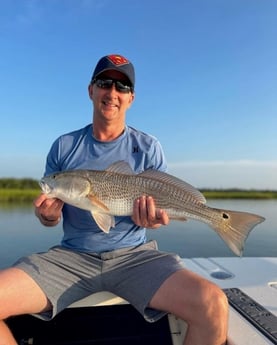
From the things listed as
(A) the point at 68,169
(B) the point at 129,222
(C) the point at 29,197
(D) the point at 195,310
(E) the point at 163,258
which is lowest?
(C) the point at 29,197

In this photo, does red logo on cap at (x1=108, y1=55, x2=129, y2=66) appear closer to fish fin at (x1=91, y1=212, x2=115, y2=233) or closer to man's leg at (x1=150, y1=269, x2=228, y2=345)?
fish fin at (x1=91, y1=212, x2=115, y2=233)

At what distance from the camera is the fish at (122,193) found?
2.89 m

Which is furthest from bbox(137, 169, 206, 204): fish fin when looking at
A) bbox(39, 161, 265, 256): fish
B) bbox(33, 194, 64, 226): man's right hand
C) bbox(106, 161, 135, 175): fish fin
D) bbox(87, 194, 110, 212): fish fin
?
bbox(33, 194, 64, 226): man's right hand

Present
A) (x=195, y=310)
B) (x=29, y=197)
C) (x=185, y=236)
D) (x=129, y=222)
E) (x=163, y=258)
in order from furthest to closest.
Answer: (x=29, y=197) < (x=185, y=236) < (x=129, y=222) < (x=163, y=258) < (x=195, y=310)

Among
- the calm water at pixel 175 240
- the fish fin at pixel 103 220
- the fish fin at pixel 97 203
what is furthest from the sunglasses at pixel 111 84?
the calm water at pixel 175 240

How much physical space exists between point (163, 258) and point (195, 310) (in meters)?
0.56

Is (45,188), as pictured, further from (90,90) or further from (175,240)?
(175,240)

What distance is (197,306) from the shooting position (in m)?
2.35

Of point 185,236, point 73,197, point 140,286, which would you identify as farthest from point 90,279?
point 185,236

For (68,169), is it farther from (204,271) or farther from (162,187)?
(204,271)

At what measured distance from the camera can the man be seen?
94.5 inches

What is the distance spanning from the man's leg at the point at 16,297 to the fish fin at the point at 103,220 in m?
0.61

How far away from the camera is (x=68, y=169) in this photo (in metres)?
3.20

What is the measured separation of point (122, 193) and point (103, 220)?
0.25 m
